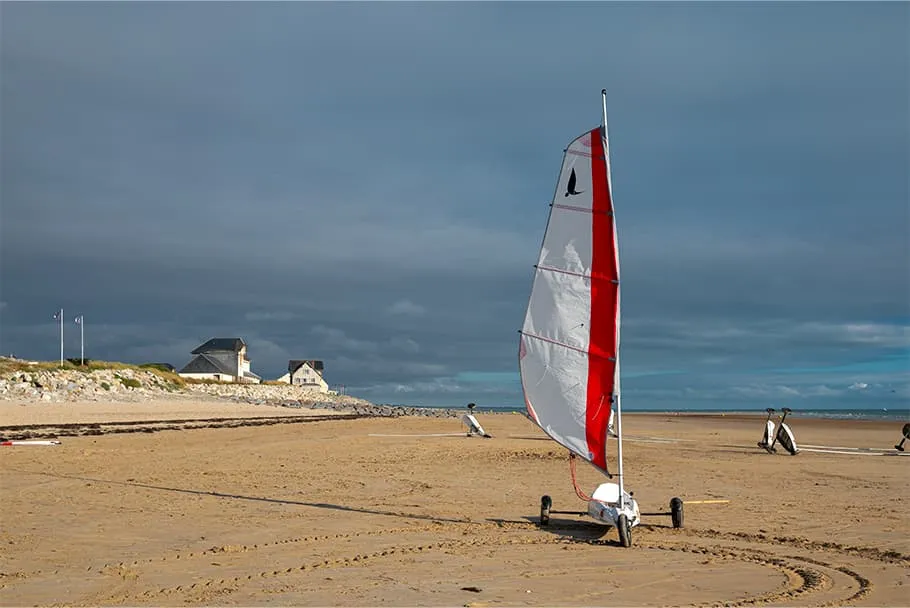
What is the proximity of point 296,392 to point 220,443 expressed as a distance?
6948 cm

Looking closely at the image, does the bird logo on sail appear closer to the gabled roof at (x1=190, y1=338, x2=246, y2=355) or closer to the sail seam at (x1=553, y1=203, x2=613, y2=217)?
the sail seam at (x1=553, y1=203, x2=613, y2=217)

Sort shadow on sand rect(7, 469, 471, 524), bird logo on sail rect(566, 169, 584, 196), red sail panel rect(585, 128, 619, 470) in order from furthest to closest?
shadow on sand rect(7, 469, 471, 524), bird logo on sail rect(566, 169, 584, 196), red sail panel rect(585, 128, 619, 470)

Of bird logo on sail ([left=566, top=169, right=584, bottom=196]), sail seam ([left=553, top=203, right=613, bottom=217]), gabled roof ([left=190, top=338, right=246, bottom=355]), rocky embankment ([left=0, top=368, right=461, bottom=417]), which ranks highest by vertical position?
gabled roof ([left=190, top=338, right=246, bottom=355])

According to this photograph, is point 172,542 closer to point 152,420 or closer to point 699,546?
point 699,546

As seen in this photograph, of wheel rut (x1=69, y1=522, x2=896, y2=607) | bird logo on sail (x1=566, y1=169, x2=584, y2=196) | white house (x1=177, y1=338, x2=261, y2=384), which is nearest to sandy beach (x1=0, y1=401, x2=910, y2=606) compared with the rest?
wheel rut (x1=69, y1=522, x2=896, y2=607)

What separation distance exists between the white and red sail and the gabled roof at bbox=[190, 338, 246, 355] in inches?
3734

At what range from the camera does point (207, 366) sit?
96938 millimetres

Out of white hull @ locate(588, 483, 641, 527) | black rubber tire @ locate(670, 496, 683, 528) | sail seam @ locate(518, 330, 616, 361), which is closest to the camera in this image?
white hull @ locate(588, 483, 641, 527)

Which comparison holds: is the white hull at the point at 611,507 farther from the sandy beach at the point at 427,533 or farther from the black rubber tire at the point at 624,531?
the sandy beach at the point at 427,533

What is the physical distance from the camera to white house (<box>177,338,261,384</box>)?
9619 cm

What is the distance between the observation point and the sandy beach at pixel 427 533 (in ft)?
23.2

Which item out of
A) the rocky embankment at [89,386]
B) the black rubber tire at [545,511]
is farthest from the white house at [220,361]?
the black rubber tire at [545,511]

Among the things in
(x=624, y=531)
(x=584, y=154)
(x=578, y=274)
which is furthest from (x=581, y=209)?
(x=624, y=531)

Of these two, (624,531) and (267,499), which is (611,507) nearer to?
(624,531)
